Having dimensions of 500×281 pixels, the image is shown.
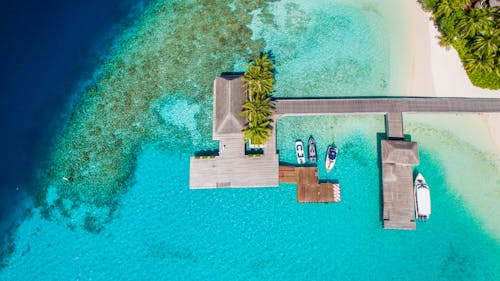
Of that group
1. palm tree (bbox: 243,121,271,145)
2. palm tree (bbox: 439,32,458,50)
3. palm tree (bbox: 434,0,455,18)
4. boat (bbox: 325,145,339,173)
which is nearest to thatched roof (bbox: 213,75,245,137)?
palm tree (bbox: 243,121,271,145)

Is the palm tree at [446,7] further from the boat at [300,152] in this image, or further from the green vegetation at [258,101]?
the boat at [300,152]

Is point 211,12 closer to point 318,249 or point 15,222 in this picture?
point 318,249

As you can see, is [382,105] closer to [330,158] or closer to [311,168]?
[330,158]

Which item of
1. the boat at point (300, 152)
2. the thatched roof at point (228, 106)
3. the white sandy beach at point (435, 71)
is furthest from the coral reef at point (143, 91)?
the white sandy beach at point (435, 71)

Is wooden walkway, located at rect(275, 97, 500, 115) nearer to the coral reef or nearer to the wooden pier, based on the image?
the wooden pier

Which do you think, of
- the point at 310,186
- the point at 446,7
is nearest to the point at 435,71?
the point at 446,7
